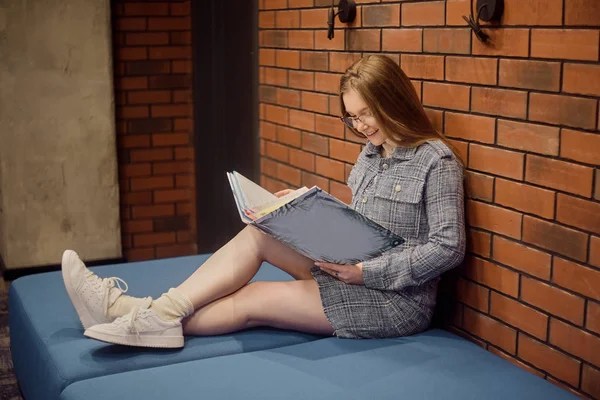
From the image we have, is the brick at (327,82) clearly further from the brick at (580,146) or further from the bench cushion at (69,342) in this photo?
the brick at (580,146)

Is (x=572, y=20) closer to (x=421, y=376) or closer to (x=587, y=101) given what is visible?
(x=587, y=101)

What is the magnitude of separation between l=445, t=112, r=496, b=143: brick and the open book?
0.36 metres

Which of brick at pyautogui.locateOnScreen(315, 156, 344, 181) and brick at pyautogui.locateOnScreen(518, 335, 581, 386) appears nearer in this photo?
brick at pyautogui.locateOnScreen(518, 335, 581, 386)

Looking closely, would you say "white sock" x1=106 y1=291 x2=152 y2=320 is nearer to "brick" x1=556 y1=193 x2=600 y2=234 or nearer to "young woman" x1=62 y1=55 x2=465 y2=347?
"young woman" x1=62 y1=55 x2=465 y2=347

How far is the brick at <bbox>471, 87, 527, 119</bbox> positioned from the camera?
2119 mm

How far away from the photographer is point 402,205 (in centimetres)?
234

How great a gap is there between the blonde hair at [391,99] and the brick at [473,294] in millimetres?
395

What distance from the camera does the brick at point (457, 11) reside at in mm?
2277

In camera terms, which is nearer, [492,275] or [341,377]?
[341,377]

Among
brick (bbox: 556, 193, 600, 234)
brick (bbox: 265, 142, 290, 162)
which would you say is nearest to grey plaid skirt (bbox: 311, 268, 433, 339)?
brick (bbox: 556, 193, 600, 234)

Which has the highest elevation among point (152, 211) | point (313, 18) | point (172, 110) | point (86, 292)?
point (313, 18)

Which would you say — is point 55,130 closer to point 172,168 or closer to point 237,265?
point 172,168

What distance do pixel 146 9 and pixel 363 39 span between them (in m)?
1.98

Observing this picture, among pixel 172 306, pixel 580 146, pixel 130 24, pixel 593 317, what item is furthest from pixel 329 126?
pixel 130 24
